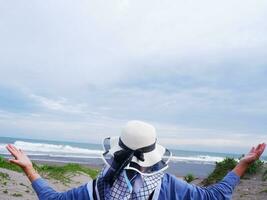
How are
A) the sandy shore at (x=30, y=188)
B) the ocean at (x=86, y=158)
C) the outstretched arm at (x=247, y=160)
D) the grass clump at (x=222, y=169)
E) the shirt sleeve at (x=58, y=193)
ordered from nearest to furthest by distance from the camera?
the shirt sleeve at (x=58, y=193) → the outstretched arm at (x=247, y=160) → the sandy shore at (x=30, y=188) → the grass clump at (x=222, y=169) → the ocean at (x=86, y=158)

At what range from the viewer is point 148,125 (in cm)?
297

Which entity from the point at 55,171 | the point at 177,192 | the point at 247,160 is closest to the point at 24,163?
the point at 177,192

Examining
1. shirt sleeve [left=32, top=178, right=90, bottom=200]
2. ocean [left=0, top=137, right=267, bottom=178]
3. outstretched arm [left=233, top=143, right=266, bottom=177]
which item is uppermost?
outstretched arm [left=233, top=143, right=266, bottom=177]

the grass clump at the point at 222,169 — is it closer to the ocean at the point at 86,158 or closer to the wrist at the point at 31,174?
the ocean at the point at 86,158

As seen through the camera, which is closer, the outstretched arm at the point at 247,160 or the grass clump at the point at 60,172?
the outstretched arm at the point at 247,160

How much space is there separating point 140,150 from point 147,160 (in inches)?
2.7

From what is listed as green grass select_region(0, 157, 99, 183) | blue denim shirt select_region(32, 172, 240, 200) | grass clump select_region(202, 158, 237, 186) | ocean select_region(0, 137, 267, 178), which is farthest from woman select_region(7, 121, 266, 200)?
green grass select_region(0, 157, 99, 183)

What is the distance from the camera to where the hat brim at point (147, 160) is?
9.64 ft

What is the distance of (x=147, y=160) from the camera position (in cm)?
294

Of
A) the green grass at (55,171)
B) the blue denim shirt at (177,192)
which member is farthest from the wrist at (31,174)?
the green grass at (55,171)

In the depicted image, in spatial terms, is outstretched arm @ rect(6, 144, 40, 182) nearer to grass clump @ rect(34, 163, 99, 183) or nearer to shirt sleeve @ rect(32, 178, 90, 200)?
shirt sleeve @ rect(32, 178, 90, 200)

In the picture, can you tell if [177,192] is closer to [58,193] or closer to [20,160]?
[58,193]

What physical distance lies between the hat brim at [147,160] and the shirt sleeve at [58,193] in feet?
0.74

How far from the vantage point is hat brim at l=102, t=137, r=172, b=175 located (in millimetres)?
2939
